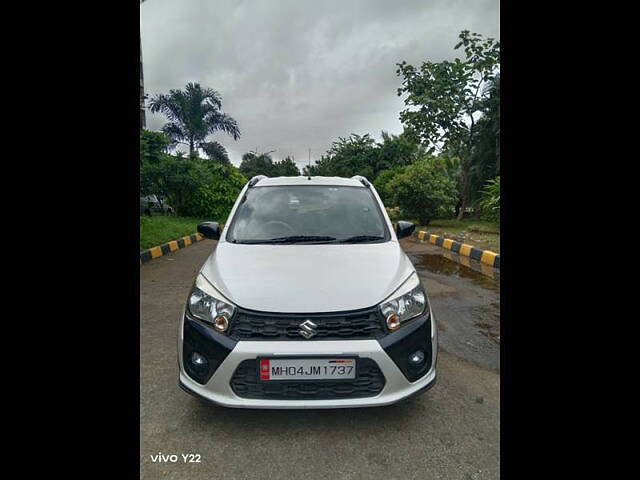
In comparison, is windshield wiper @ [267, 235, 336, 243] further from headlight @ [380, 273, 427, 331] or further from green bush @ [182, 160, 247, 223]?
green bush @ [182, 160, 247, 223]

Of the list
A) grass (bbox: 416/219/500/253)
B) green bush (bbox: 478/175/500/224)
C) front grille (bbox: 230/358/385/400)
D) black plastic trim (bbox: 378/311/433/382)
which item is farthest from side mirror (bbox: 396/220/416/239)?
green bush (bbox: 478/175/500/224)

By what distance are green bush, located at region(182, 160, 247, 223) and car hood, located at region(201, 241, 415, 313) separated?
10176 millimetres

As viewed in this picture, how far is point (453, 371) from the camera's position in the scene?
283cm

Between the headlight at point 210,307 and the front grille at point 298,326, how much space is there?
0.06 metres

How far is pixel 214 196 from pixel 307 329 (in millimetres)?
12018

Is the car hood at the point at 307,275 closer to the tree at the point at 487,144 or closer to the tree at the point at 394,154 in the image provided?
the tree at the point at 487,144

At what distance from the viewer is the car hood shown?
200cm

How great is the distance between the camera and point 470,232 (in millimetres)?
10367

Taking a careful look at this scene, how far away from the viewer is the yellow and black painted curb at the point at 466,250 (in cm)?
706

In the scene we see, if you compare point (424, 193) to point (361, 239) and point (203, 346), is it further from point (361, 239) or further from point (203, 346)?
point (203, 346)

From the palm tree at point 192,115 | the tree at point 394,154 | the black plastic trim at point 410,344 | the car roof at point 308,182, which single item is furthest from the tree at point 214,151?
the black plastic trim at point 410,344
